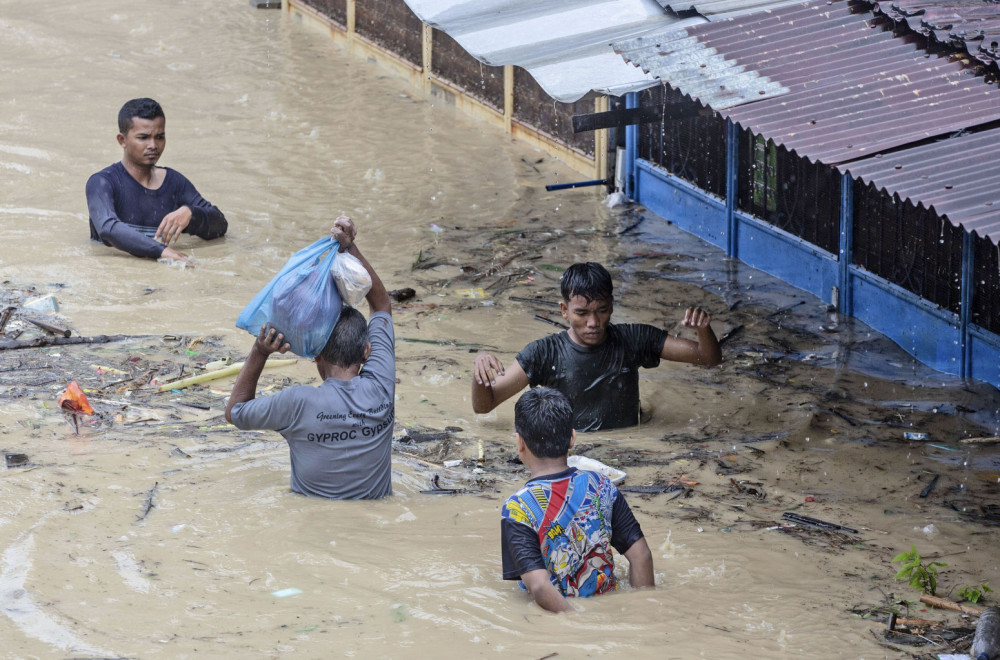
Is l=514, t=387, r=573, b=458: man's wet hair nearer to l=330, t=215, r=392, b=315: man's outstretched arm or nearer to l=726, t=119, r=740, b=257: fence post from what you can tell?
l=330, t=215, r=392, b=315: man's outstretched arm

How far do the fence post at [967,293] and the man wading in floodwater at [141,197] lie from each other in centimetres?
600

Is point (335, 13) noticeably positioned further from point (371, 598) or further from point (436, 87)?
point (371, 598)

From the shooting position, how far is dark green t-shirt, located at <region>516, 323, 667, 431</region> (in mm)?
6559

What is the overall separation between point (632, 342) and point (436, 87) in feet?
33.4

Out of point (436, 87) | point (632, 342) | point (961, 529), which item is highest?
point (436, 87)

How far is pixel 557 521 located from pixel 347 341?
139 centimetres

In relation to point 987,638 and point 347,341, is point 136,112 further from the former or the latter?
point 987,638

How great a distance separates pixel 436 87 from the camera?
1611 cm

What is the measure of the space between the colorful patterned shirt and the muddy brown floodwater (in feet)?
0.43

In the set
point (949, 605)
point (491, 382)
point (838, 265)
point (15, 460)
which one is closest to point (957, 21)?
point (838, 265)

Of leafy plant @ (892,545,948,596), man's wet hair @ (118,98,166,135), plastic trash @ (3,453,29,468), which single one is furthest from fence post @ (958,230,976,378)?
man's wet hair @ (118,98,166,135)

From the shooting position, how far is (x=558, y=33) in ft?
27.0

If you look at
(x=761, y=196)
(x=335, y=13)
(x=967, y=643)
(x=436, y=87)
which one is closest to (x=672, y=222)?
(x=761, y=196)

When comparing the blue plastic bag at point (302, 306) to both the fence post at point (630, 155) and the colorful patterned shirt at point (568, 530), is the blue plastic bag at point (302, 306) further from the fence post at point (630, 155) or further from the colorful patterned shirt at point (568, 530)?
the fence post at point (630, 155)
